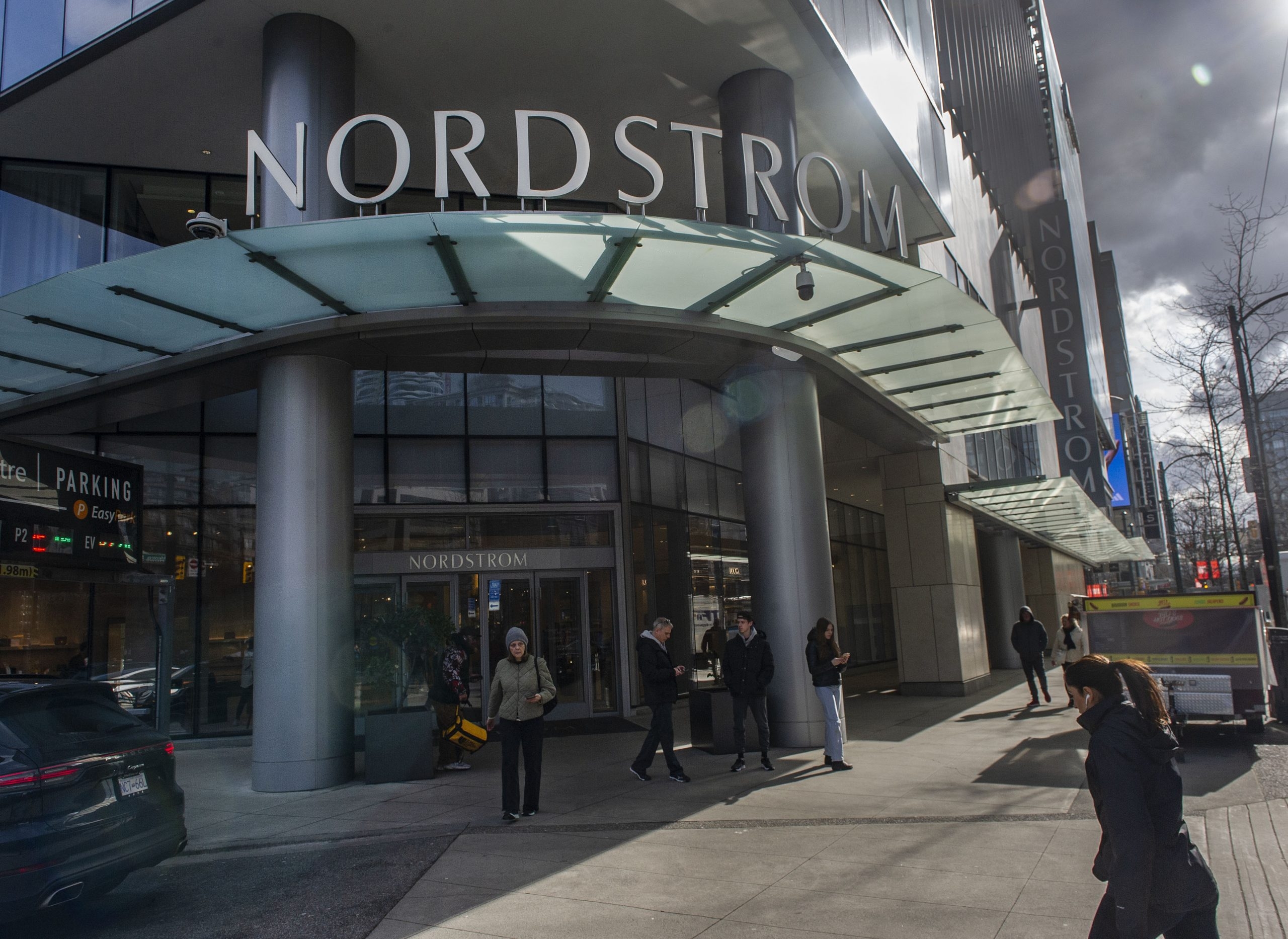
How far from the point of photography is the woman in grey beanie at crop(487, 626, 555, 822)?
8727mm

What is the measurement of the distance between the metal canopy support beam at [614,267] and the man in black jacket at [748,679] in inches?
163

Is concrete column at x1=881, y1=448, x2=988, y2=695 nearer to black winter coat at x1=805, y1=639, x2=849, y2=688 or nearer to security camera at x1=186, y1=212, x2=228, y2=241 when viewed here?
black winter coat at x1=805, y1=639, x2=849, y2=688

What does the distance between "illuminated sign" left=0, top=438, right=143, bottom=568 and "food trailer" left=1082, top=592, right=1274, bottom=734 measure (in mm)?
14152

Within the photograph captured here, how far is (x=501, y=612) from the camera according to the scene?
655 inches

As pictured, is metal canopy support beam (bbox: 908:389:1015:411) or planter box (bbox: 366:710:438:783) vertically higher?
metal canopy support beam (bbox: 908:389:1015:411)

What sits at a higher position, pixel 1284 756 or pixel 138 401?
pixel 138 401

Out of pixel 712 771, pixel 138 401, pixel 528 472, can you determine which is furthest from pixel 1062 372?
pixel 138 401

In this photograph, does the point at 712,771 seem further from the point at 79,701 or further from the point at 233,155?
the point at 233,155

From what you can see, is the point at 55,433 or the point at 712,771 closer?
the point at 712,771

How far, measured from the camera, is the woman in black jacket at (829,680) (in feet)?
34.8

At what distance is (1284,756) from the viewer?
1069 centimetres

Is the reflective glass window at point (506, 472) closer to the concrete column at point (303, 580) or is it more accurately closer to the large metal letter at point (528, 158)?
the concrete column at point (303, 580)

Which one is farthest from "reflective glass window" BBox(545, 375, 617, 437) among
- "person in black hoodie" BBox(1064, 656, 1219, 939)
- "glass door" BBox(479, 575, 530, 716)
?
"person in black hoodie" BBox(1064, 656, 1219, 939)

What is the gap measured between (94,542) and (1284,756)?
1561 cm
